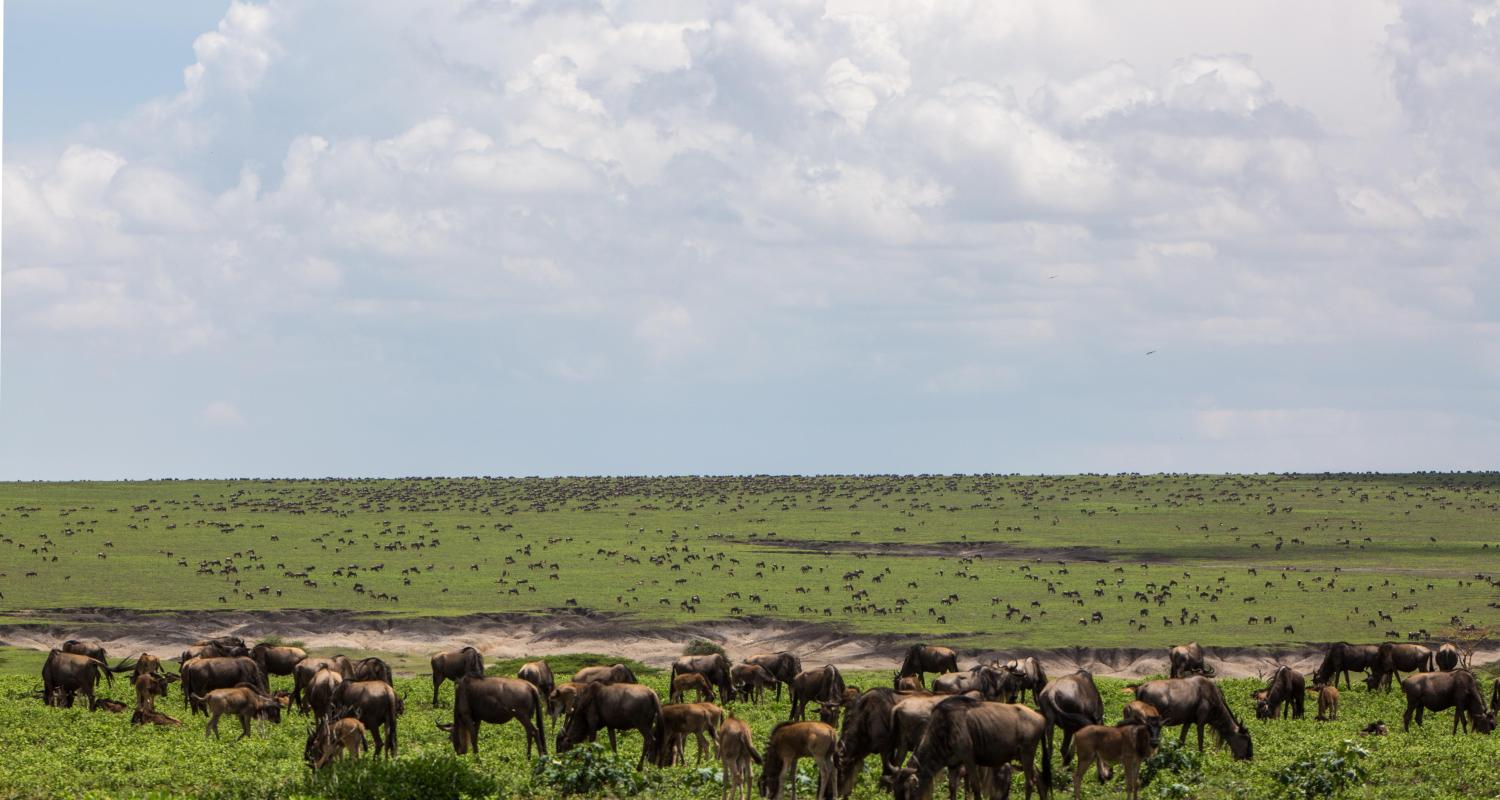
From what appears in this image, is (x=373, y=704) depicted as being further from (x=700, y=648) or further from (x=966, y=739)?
(x=700, y=648)

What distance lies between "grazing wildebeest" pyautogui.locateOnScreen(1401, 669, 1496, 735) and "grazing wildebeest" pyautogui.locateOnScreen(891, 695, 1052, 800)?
16.0 meters

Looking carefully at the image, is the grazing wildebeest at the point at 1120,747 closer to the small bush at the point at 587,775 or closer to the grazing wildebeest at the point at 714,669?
the small bush at the point at 587,775

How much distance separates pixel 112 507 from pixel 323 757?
326 ft

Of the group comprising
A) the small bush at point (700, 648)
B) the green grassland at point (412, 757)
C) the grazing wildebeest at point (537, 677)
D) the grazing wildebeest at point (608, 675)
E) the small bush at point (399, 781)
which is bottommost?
the small bush at point (700, 648)

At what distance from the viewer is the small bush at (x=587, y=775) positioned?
2650cm

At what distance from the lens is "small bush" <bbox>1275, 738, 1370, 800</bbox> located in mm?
26156

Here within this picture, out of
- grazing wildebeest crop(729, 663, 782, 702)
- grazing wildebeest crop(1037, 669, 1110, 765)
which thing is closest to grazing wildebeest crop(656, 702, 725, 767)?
grazing wildebeest crop(1037, 669, 1110, 765)

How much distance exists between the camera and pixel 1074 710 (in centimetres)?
2820

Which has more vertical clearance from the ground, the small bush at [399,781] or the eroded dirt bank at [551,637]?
the small bush at [399,781]

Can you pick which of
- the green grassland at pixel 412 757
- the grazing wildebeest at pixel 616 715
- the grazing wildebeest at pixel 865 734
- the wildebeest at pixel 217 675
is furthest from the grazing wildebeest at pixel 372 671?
the grazing wildebeest at pixel 865 734

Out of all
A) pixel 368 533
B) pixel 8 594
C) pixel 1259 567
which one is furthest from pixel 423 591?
pixel 1259 567

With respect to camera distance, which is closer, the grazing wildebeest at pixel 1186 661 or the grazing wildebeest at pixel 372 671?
the grazing wildebeest at pixel 372 671

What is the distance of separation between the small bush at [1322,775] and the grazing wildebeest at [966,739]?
502cm

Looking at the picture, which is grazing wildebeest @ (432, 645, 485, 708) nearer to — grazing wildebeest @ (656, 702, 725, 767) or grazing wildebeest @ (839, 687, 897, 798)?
grazing wildebeest @ (656, 702, 725, 767)
